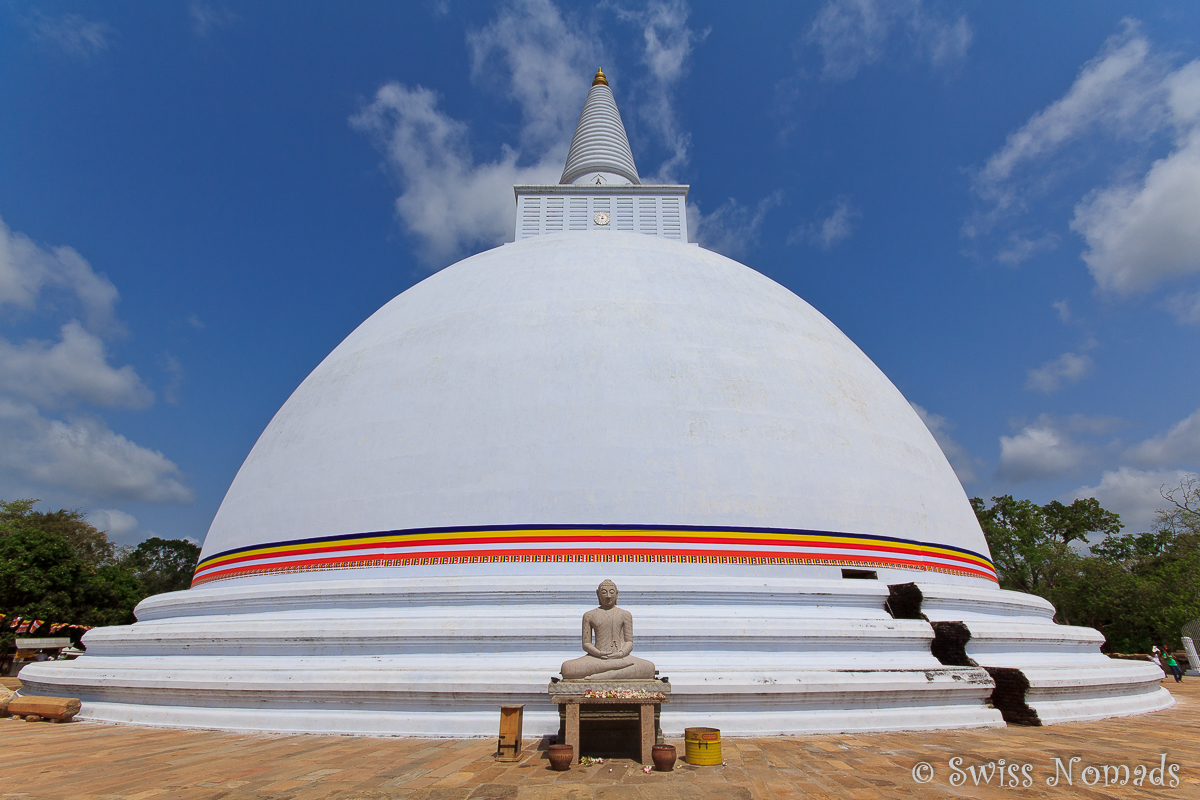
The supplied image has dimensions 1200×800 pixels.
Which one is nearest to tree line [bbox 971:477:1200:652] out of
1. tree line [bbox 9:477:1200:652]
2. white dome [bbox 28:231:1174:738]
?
tree line [bbox 9:477:1200:652]

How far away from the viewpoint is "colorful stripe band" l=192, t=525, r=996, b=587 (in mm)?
6816

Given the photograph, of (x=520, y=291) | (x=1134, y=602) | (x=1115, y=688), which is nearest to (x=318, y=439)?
(x=520, y=291)

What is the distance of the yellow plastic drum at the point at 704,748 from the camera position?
14.6 ft

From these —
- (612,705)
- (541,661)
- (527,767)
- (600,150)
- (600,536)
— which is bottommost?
(527,767)

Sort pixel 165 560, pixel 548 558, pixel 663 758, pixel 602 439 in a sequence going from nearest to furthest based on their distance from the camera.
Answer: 1. pixel 663 758
2. pixel 548 558
3. pixel 602 439
4. pixel 165 560

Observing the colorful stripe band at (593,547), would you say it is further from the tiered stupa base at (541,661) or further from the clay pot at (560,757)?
the clay pot at (560,757)

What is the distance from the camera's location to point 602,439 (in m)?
7.30

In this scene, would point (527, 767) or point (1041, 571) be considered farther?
point (1041, 571)

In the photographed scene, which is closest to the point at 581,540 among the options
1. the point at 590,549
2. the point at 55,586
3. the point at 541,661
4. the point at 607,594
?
the point at 590,549

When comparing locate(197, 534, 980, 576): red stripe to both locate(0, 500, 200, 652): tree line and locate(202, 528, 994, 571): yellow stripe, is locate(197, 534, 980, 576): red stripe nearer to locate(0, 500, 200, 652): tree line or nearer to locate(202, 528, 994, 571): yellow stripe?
locate(202, 528, 994, 571): yellow stripe

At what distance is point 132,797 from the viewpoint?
3762mm

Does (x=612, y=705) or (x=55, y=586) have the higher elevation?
(x=55, y=586)

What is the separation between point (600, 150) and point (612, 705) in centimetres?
1476

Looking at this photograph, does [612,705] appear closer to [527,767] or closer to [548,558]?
[527,767]
